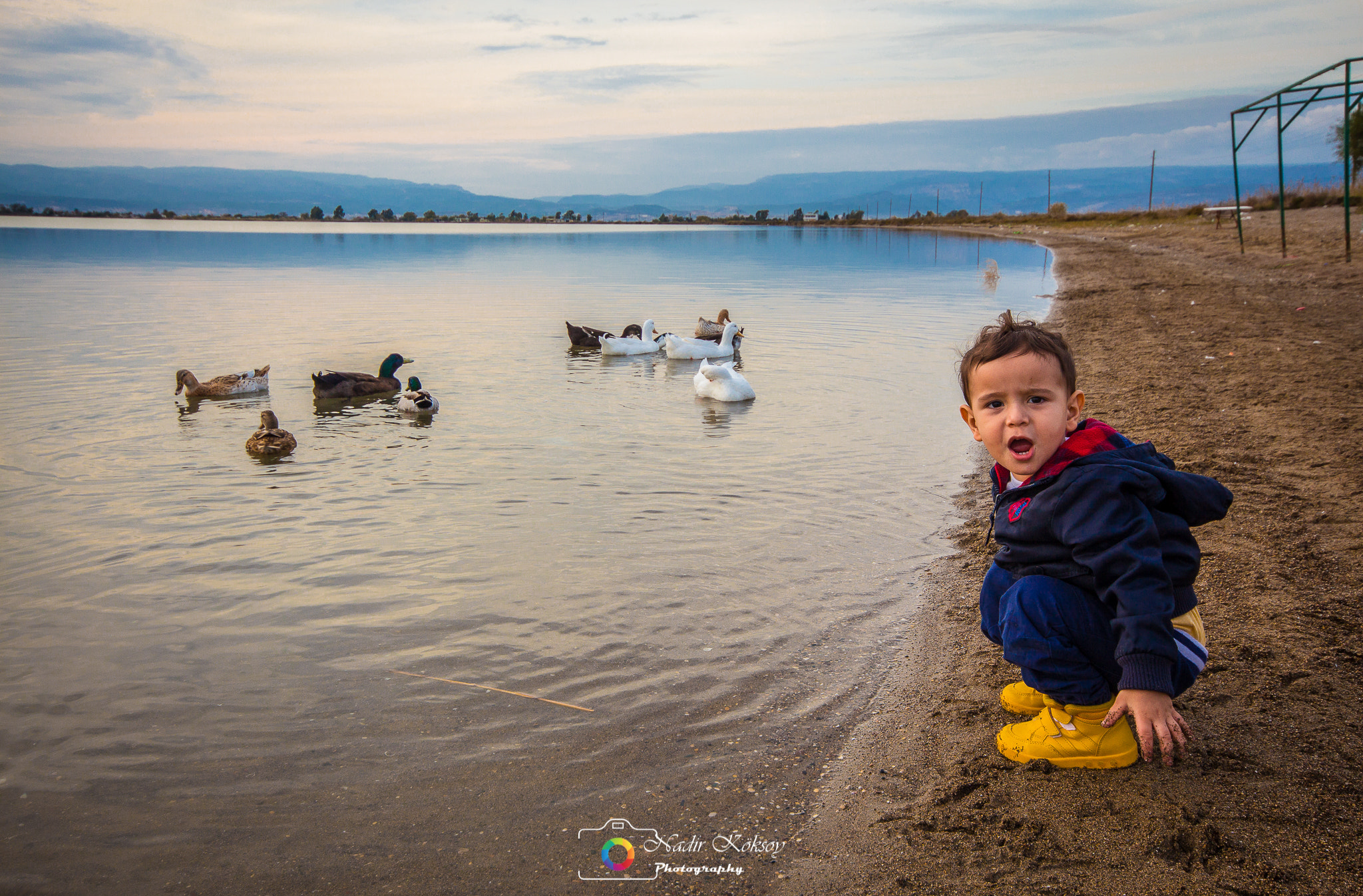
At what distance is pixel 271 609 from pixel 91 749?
58.3 inches

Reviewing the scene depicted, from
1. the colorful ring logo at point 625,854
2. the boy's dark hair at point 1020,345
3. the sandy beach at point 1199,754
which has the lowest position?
the colorful ring logo at point 625,854

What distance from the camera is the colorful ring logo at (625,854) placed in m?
3.07

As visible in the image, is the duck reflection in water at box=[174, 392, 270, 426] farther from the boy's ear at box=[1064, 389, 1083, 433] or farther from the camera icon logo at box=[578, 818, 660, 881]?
the boy's ear at box=[1064, 389, 1083, 433]

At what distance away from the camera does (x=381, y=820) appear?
340cm

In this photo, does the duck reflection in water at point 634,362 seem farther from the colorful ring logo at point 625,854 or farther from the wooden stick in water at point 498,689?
the colorful ring logo at point 625,854

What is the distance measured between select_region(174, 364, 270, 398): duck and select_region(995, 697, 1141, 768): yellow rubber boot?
12.0 metres

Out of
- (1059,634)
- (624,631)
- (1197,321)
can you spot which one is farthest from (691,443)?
(1197,321)

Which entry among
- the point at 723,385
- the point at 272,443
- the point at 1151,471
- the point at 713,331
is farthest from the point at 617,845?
the point at 713,331

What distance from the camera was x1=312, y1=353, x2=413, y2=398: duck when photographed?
12242 mm

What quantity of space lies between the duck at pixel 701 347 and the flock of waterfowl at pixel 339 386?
503cm

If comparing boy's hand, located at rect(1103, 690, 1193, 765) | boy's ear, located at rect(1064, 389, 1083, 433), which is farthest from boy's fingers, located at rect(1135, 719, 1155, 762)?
boy's ear, located at rect(1064, 389, 1083, 433)

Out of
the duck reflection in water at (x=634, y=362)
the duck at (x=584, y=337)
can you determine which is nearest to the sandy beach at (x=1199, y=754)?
the duck reflection in water at (x=634, y=362)

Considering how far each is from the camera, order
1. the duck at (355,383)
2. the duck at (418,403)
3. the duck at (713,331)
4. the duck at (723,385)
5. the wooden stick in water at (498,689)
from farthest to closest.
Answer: the duck at (713,331) → the duck at (355,383) → the duck at (723,385) → the duck at (418,403) → the wooden stick in water at (498,689)

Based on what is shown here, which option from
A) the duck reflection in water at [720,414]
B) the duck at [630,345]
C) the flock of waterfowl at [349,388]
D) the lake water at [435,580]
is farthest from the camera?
the duck at [630,345]
